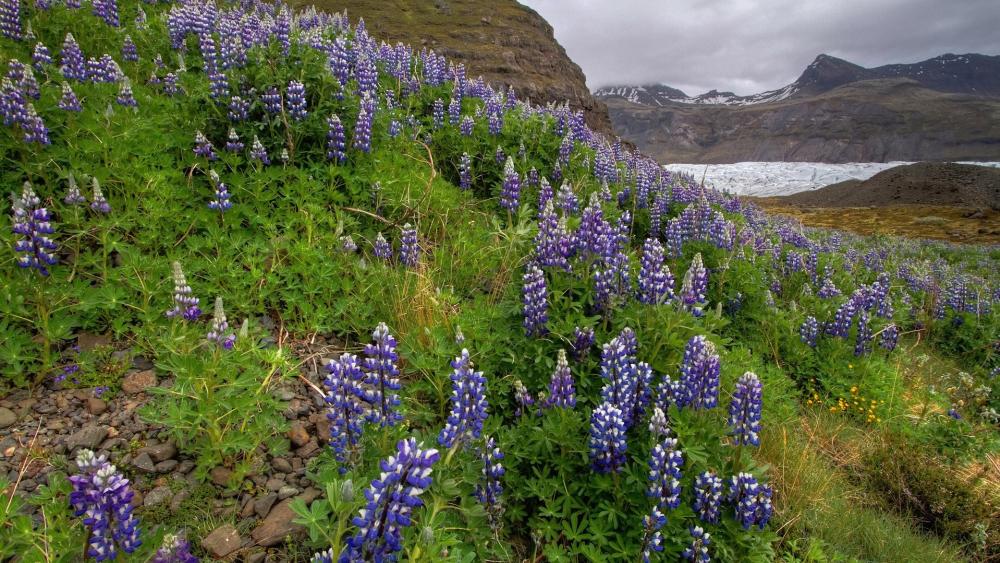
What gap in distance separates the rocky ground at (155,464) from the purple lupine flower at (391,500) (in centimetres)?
83

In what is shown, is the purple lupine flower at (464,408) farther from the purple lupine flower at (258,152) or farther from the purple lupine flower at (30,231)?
the purple lupine flower at (258,152)

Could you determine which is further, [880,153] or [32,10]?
[880,153]

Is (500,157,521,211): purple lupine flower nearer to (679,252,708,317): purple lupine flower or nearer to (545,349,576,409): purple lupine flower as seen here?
(679,252,708,317): purple lupine flower

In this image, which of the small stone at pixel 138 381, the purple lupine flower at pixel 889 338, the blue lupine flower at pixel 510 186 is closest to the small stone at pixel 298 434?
the small stone at pixel 138 381

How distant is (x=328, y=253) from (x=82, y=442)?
7.16ft

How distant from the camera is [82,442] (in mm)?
2701

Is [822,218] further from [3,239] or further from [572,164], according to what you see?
[3,239]

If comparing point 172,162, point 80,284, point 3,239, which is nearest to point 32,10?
point 172,162

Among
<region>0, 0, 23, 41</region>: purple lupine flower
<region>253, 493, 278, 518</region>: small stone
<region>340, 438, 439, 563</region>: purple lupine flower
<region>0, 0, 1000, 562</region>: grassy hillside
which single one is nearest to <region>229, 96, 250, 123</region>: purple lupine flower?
<region>0, 0, 1000, 562</region>: grassy hillside

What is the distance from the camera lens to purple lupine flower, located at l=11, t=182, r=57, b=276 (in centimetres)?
300

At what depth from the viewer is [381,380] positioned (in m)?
2.59

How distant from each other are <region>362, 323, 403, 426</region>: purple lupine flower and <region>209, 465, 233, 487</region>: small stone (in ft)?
2.99

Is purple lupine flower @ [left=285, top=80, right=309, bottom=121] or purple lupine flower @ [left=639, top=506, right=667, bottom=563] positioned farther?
purple lupine flower @ [left=285, top=80, right=309, bottom=121]

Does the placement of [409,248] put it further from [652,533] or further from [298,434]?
[652,533]
